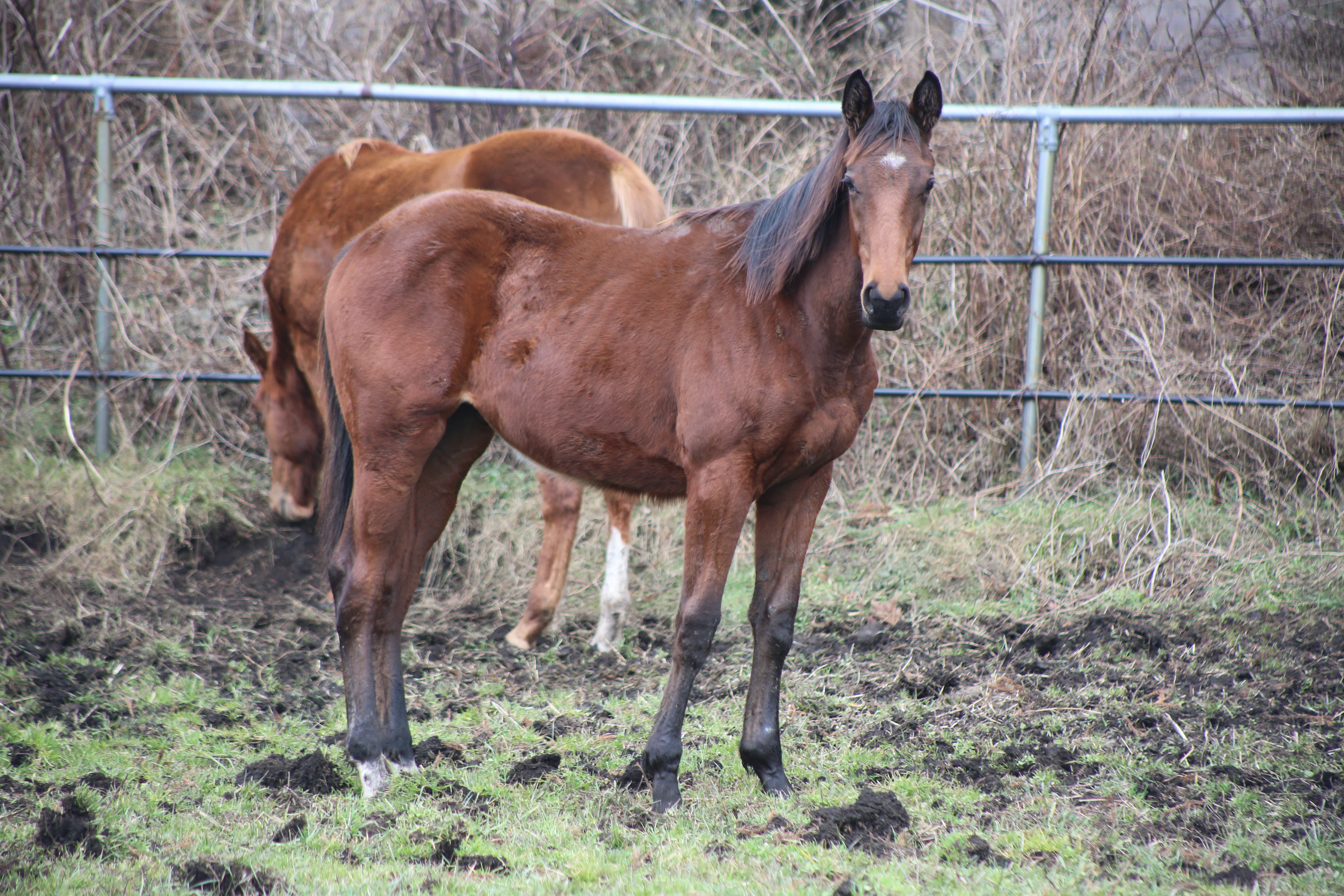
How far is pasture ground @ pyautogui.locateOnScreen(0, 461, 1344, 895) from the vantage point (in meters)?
2.45

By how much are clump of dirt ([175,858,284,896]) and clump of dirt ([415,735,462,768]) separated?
874 mm

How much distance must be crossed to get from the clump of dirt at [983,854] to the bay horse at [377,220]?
85.4 inches

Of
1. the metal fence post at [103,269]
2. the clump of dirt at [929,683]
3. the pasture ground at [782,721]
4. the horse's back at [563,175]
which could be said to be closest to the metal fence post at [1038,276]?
the pasture ground at [782,721]

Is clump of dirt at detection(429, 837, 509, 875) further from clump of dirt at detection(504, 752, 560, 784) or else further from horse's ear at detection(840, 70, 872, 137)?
horse's ear at detection(840, 70, 872, 137)

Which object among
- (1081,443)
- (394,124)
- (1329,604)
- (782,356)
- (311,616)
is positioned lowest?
(311,616)

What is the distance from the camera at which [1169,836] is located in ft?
8.48

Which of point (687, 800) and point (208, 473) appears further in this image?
point (208, 473)

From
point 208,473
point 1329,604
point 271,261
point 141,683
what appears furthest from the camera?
point 208,473

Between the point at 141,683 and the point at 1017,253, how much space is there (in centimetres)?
464

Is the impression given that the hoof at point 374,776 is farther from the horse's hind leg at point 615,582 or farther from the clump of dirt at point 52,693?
the horse's hind leg at point 615,582

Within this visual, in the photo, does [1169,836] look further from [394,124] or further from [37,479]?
[394,124]

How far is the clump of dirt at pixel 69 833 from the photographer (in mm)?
2459

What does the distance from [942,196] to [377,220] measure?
3093 mm

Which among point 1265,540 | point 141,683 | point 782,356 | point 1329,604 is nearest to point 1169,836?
point 782,356
